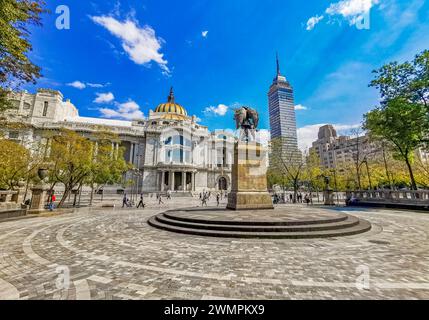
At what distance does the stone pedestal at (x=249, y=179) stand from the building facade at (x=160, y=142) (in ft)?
126

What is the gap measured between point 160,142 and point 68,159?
3775 cm

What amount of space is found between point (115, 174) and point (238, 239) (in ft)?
65.3

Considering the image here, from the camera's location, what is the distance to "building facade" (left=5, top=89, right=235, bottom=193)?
49.7m

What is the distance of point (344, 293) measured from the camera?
3.44 metres

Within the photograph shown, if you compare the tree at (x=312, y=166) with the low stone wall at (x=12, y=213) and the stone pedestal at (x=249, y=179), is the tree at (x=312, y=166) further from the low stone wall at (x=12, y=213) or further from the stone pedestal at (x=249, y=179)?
the low stone wall at (x=12, y=213)

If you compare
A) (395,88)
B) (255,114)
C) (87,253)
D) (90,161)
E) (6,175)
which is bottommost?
(87,253)

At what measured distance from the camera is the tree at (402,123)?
17141mm

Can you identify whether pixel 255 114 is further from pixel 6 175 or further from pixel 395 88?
pixel 6 175

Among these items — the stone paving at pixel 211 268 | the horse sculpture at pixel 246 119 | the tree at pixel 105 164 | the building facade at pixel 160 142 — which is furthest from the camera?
the building facade at pixel 160 142

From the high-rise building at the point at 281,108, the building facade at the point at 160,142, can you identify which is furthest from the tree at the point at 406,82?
the high-rise building at the point at 281,108

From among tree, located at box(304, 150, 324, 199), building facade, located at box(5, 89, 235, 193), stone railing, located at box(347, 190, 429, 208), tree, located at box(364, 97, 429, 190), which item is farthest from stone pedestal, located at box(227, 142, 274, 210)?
building facade, located at box(5, 89, 235, 193)
